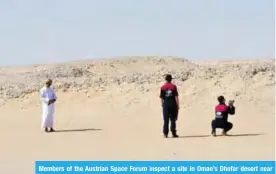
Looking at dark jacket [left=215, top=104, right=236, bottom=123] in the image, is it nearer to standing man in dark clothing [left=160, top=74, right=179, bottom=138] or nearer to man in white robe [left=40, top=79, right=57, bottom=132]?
standing man in dark clothing [left=160, top=74, right=179, bottom=138]

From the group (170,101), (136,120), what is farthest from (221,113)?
(136,120)

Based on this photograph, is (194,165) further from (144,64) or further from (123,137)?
(144,64)

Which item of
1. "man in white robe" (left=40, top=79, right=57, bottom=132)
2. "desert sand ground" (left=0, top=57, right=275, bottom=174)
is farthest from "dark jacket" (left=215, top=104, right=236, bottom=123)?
"man in white robe" (left=40, top=79, right=57, bottom=132)

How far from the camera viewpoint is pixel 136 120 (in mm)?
17344

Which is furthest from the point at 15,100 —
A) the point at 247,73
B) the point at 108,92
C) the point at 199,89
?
the point at 247,73

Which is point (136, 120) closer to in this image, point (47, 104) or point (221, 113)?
point (47, 104)

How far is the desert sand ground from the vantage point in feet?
37.3

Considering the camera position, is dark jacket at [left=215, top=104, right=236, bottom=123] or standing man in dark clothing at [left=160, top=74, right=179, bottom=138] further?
dark jacket at [left=215, top=104, right=236, bottom=123]

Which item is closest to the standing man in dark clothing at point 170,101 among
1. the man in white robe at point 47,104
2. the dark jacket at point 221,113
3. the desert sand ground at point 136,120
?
the desert sand ground at point 136,120

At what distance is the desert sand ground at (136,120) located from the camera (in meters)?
11.4

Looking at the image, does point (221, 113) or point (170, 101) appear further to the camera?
point (221, 113)

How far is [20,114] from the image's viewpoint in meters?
19.5
